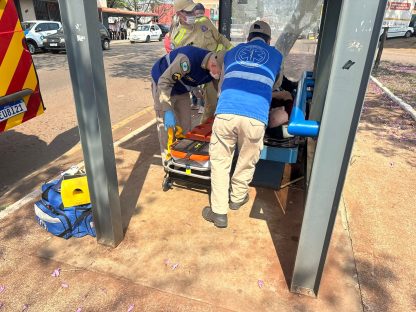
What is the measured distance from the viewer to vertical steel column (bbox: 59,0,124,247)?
2.11 meters

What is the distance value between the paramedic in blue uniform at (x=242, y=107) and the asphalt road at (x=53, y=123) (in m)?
2.37

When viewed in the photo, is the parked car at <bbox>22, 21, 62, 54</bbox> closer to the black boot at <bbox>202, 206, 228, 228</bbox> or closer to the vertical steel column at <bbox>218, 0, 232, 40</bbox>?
the vertical steel column at <bbox>218, 0, 232, 40</bbox>

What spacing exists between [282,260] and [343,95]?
1397 millimetres

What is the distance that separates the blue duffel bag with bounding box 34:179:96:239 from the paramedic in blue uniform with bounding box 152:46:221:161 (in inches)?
47.0

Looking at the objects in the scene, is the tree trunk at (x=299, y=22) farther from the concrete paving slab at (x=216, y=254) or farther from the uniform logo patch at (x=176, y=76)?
the concrete paving slab at (x=216, y=254)

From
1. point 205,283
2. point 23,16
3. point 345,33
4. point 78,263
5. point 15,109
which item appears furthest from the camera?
point 23,16

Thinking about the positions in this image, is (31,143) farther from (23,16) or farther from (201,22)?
(23,16)

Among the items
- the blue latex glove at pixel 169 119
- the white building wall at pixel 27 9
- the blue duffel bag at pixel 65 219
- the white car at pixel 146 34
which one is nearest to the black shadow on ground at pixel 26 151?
the blue duffel bag at pixel 65 219

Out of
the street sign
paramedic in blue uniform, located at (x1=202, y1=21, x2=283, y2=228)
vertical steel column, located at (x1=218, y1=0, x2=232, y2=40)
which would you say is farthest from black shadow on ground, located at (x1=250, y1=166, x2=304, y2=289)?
the street sign

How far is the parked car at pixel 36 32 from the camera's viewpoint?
16.2 meters

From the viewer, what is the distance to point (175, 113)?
4.03 metres

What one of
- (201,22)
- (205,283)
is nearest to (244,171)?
(205,283)

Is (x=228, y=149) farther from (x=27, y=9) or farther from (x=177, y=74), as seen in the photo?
(x=27, y=9)

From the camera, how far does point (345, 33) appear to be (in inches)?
67.1
